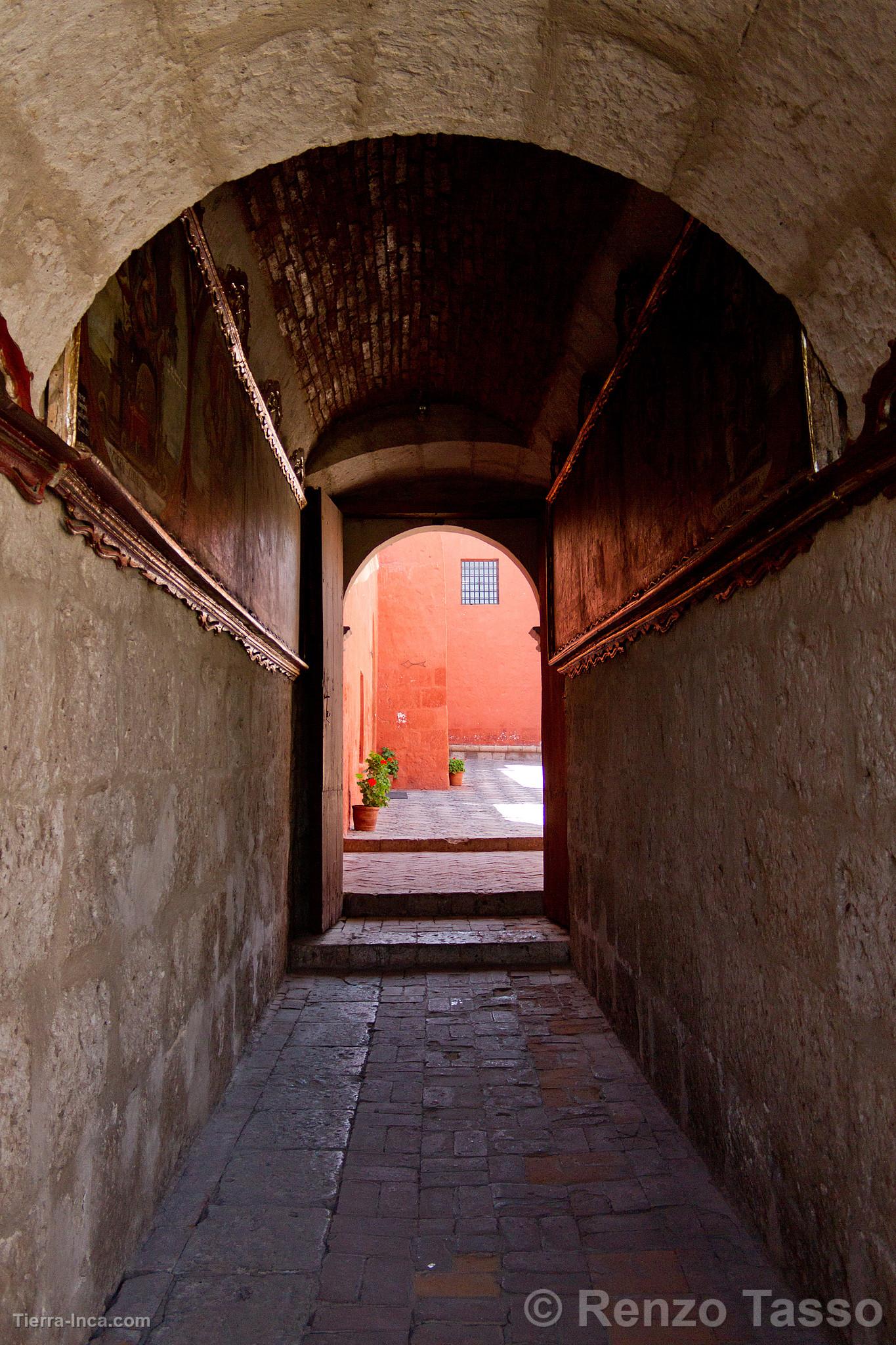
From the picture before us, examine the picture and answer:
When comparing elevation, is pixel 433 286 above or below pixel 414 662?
above

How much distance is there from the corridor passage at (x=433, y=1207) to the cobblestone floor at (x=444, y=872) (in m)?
2.85

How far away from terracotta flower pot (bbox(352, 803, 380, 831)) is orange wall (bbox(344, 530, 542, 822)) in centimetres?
29

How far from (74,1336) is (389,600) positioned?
1913 centimetres

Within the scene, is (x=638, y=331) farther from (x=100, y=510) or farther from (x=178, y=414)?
(x=100, y=510)

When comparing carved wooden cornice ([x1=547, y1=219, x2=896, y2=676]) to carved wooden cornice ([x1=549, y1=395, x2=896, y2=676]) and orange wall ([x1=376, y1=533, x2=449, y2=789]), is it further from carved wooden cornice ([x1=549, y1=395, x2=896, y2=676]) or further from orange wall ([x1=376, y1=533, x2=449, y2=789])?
orange wall ([x1=376, y1=533, x2=449, y2=789])

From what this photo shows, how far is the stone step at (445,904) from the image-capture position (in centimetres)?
710

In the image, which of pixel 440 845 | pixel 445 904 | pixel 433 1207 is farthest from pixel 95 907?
pixel 440 845

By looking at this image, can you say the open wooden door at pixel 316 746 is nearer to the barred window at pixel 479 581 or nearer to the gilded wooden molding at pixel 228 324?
the gilded wooden molding at pixel 228 324

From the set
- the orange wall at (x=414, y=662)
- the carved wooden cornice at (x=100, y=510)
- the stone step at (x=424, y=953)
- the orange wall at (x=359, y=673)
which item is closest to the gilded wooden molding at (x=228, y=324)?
the carved wooden cornice at (x=100, y=510)

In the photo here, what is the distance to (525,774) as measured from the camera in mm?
21859

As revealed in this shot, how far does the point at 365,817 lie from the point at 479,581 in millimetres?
19208

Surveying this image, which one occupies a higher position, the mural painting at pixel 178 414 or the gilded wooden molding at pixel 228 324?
the gilded wooden molding at pixel 228 324

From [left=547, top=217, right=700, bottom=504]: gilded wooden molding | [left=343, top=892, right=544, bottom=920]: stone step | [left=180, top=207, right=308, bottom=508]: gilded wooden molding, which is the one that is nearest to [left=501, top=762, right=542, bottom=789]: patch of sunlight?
[left=343, top=892, right=544, bottom=920]: stone step

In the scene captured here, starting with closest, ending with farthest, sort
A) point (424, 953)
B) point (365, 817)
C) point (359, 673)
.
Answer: point (424, 953)
point (365, 817)
point (359, 673)
